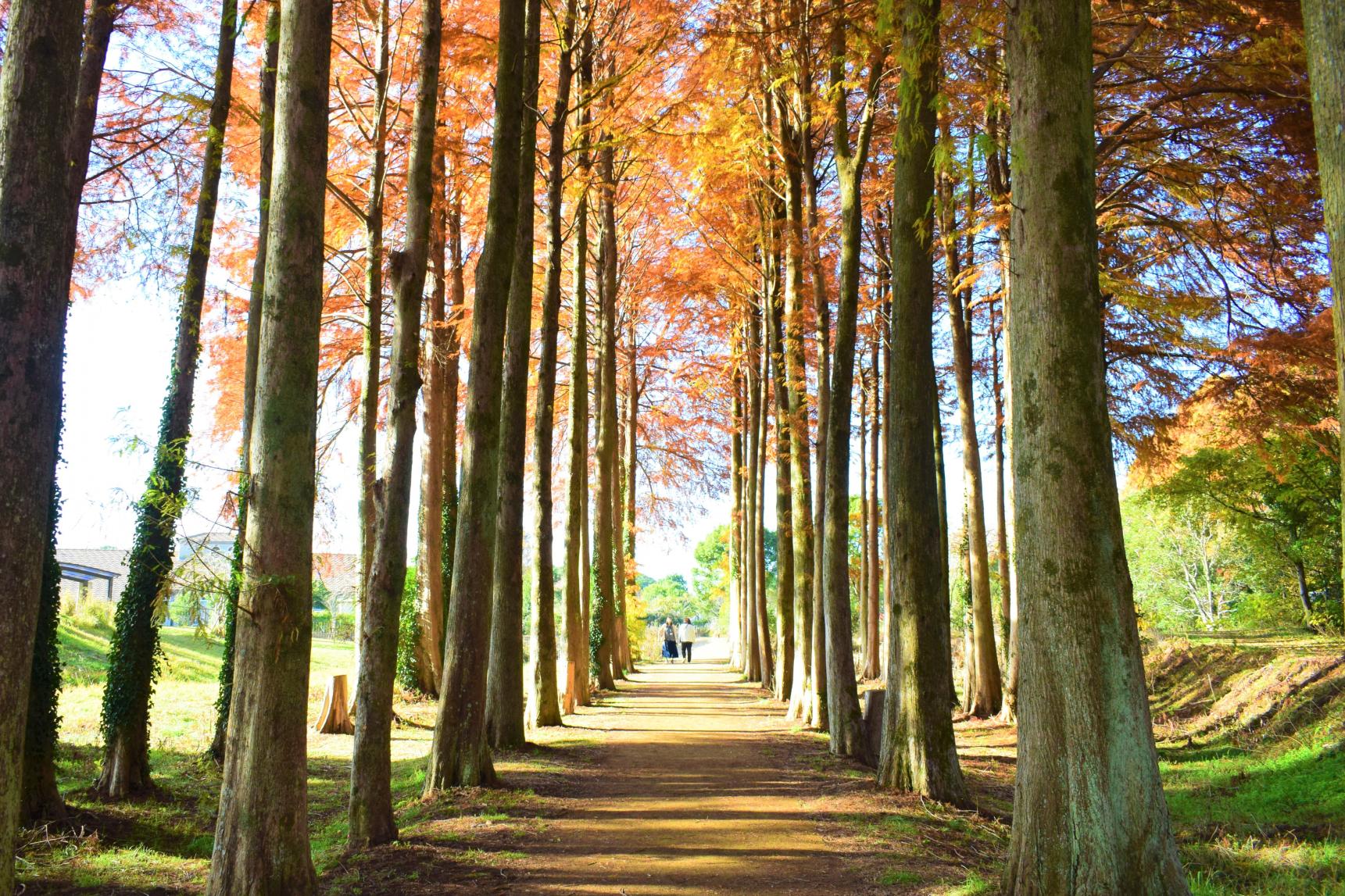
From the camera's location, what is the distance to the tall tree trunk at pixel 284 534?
16.4ft

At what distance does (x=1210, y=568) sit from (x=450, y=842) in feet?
113

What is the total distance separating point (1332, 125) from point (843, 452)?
28.0 ft

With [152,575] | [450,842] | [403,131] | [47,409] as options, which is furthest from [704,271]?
[47,409]

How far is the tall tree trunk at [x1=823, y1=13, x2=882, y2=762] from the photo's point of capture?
1142 cm

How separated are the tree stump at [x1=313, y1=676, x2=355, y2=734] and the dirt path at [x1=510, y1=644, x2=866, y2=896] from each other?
12.6 ft

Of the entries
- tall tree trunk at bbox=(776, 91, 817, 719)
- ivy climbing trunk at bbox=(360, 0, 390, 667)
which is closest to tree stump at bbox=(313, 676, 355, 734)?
ivy climbing trunk at bbox=(360, 0, 390, 667)

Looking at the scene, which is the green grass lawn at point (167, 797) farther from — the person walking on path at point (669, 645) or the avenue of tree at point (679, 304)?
the person walking on path at point (669, 645)

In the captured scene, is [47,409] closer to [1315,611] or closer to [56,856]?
[56,856]

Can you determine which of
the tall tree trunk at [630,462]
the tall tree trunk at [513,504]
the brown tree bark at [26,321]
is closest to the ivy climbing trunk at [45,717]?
the brown tree bark at [26,321]

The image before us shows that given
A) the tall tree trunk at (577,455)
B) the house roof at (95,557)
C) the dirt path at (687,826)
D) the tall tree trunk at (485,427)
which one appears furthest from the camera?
the house roof at (95,557)

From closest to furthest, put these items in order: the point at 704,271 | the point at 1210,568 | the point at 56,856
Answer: the point at 56,856, the point at 704,271, the point at 1210,568

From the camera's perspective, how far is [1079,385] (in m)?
4.87

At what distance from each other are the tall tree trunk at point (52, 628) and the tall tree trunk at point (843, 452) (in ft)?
27.6

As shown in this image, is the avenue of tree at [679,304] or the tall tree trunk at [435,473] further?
the tall tree trunk at [435,473]
